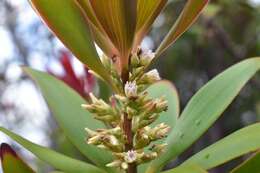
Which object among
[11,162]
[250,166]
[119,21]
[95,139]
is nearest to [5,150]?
[11,162]

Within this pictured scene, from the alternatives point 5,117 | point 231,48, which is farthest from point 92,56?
point 5,117

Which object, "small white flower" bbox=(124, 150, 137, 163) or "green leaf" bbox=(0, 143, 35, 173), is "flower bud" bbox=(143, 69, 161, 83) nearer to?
"small white flower" bbox=(124, 150, 137, 163)

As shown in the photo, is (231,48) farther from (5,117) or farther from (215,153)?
(5,117)

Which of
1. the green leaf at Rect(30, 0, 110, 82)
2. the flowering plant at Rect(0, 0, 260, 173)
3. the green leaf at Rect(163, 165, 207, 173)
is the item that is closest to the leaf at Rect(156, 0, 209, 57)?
the flowering plant at Rect(0, 0, 260, 173)

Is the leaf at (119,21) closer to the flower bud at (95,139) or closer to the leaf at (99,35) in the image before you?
the leaf at (99,35)

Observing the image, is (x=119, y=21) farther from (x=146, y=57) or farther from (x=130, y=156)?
(x=130, y=156)

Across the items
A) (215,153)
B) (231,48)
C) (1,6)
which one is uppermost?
(1,6)
